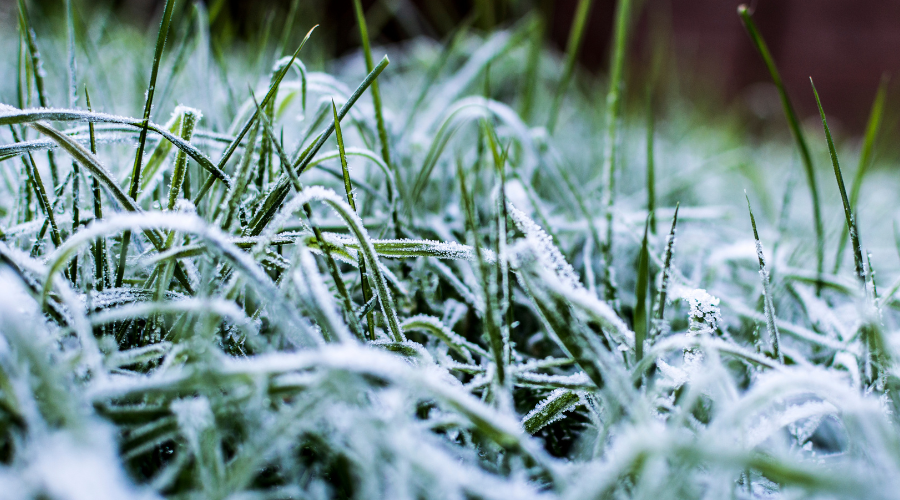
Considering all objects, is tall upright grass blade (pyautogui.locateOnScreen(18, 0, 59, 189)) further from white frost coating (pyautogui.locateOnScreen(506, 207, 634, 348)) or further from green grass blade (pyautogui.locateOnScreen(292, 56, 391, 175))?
white frost coating (pyautogui.locateOnScreen(506, 207, 634, 348))

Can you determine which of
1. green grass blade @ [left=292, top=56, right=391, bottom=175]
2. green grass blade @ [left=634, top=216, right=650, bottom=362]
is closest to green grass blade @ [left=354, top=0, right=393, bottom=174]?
green grass blade @ [left=292, top=56, right=391, bottom=175]

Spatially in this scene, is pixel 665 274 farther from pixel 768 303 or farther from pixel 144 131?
pixel 144 131

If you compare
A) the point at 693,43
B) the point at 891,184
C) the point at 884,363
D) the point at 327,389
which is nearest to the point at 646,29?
the point at 693,43

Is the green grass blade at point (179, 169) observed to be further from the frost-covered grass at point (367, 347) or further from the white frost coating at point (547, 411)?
the white frost coating at point (547, 411)

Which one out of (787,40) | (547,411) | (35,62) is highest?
(787,40)

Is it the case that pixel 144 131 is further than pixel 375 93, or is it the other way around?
pixel 375 93

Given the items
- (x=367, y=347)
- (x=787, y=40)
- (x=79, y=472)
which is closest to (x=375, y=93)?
(x=367, y=347)

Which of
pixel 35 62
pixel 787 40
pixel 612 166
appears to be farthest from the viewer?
pixel 787 40

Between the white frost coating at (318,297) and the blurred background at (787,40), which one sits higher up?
the blurred background at (787,40)

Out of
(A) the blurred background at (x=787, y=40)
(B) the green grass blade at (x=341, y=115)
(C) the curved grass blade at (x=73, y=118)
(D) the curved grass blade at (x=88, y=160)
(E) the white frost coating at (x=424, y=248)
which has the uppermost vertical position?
(A) the blurred background at (x=787, y=40)

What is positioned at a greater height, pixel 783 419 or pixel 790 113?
pixel 790 113

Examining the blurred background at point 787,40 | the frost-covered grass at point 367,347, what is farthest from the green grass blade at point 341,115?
the blurred background at point 787,40
